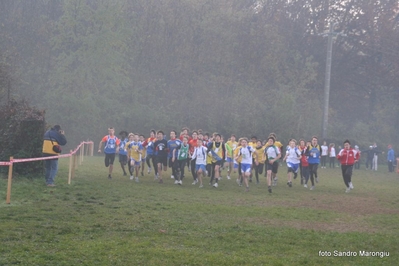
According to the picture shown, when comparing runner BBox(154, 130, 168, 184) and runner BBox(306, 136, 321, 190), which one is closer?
runner BBox(154, 130, 168, 184)

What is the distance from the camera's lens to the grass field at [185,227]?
30.7 feet

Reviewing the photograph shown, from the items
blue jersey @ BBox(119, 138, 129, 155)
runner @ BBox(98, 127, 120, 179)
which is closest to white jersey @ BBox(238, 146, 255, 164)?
runner @ BBox(98, 127, 120, 179)

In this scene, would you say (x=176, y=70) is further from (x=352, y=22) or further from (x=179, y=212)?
(x=179, y=212)

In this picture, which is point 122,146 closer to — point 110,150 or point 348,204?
point 110,150

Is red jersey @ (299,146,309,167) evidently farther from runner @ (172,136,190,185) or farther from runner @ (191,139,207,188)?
runner @ (172,136,190,185)

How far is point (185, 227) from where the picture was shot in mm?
12188

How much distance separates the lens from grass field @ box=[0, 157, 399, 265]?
9.36 m

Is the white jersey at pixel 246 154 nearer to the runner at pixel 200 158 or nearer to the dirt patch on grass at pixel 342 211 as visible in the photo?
the runner at pixel 200 158

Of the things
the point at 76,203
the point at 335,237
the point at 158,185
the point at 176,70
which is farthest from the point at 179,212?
the point at 176,70

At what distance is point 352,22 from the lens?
63.2 m

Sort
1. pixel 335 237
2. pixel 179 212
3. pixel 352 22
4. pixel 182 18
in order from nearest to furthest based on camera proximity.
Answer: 1. pixel 335 237
2. pixel 179 212
3. pixel 182 18
4. pixel 352 22

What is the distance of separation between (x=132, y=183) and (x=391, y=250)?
13.1 m

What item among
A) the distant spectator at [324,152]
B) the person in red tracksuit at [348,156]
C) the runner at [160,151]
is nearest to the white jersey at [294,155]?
the person in red tracksuit at [348,156]

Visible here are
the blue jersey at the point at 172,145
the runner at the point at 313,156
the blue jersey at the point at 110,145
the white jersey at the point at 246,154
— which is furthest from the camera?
the runner at the point at 313,156
